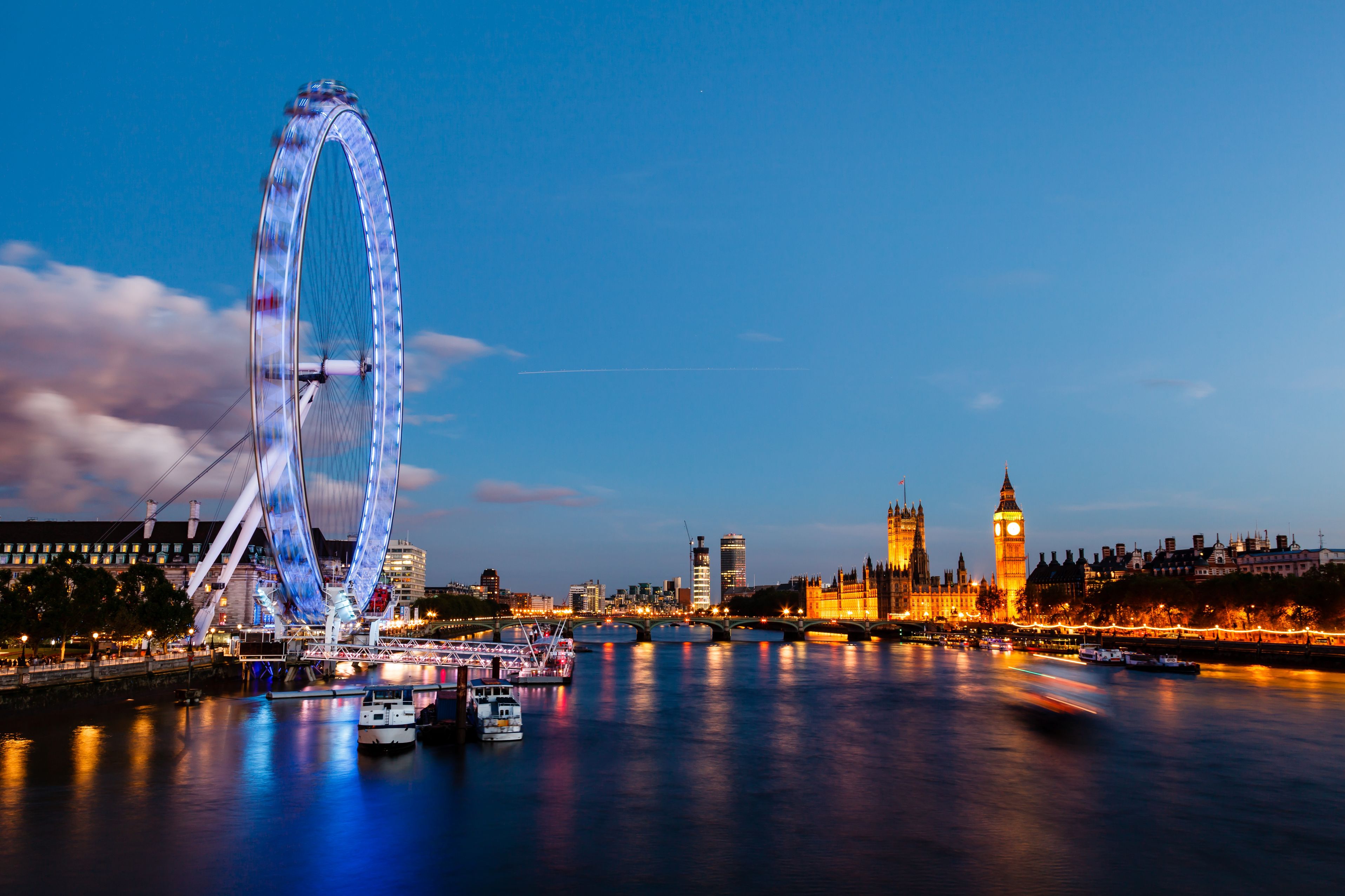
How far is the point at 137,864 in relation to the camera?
29859 mm

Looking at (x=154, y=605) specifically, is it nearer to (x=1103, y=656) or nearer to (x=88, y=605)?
(x=88, y=605)

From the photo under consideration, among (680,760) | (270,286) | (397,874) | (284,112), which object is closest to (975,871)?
(397,874)

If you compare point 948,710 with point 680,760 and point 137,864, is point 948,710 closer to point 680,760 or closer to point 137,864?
point 680,760

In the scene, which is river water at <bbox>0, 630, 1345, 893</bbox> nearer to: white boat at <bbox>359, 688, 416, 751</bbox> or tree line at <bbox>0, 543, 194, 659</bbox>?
white boat at <bbox>359, 688, 416, 751</bbox>

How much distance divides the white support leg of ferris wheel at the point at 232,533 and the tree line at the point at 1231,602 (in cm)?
9686

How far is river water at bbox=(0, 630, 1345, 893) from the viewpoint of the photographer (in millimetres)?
29797

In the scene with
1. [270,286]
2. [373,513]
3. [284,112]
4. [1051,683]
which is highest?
[284,112]

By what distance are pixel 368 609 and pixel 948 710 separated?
67112mm

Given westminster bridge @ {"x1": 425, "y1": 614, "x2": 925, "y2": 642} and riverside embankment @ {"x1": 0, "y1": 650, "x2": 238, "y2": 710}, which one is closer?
riverside embankment @ {"x1": 0, "y1": 650, "x2": 238, "y2": 710}

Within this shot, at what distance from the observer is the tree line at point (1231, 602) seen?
10225 centimetres

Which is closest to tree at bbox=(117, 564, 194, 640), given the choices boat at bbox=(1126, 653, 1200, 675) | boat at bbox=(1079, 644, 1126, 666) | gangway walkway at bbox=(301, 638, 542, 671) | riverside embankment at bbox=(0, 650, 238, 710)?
riverside embankment at bbox=(0, 650, 238, 710)

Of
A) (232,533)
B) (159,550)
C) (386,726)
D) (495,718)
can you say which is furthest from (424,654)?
(159,550)

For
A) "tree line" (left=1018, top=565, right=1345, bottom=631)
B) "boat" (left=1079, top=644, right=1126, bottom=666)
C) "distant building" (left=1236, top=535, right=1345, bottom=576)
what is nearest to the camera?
"tree line" (left=1018, top=565, right=1345, bottom=631)

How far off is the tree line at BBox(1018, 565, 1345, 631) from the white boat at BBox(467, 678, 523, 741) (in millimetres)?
86660
